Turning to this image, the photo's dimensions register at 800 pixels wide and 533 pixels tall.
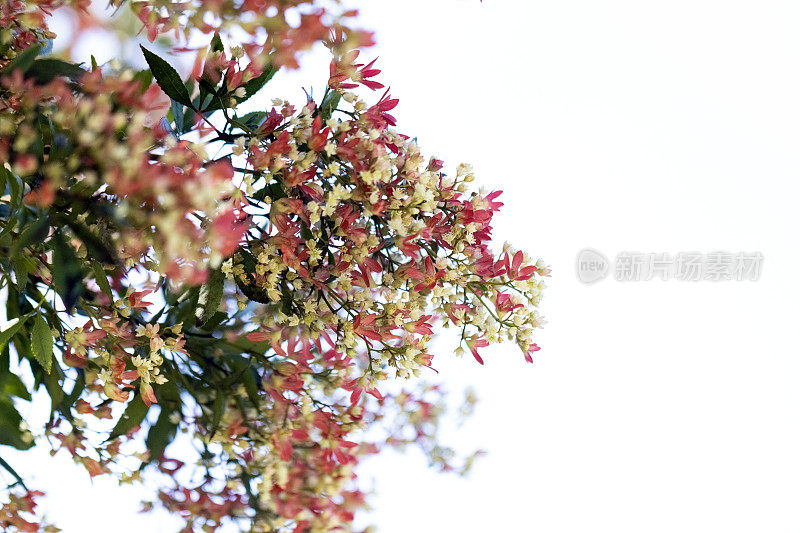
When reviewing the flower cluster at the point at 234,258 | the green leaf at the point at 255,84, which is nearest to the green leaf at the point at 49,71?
the flower cluster at the point at 234,258

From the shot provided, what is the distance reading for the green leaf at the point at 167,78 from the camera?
1.63 ft

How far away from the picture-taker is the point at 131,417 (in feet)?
1.94

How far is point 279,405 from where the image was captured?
1.99ft

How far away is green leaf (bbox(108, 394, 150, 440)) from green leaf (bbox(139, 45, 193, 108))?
237 millimetres

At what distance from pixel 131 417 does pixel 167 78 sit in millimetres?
265

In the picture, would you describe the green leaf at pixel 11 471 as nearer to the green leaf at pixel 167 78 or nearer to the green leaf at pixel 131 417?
the green leaf at pixel 131 417

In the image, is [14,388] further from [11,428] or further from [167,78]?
[167,78]

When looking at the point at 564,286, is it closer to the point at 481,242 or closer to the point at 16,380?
the point at 481,242

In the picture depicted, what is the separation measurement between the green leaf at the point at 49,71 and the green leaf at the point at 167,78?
0.21 ft

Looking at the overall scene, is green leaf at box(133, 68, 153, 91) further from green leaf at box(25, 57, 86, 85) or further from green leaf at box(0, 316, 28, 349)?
green leaf at box(0, 316, 28, 349)

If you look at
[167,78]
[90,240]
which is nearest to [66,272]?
[90,240]

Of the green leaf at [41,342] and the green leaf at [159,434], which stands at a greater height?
the green leaf at [159,434]

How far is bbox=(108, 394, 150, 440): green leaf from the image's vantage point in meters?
0.59

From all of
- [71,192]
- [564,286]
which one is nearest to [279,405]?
[71,192]
